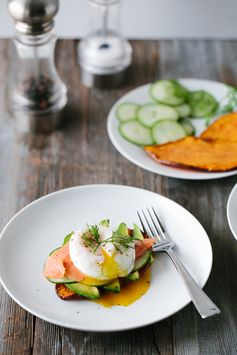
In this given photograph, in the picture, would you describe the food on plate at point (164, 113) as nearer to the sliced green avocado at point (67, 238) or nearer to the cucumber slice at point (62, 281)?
the sliced green avocado at point (67, 238)

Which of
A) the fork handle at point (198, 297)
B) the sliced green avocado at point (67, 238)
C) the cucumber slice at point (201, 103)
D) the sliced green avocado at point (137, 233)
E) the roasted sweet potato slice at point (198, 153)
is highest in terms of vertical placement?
the fork handle at point (198, 297)

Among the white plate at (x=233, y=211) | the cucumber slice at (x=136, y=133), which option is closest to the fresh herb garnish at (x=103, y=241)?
the white plate at (x=233, y=211)

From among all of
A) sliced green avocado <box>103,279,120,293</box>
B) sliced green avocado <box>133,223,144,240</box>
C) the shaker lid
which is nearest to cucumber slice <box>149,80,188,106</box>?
the shaker lid

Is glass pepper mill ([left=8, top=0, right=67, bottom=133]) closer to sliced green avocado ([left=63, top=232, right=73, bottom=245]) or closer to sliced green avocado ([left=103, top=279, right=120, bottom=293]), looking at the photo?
sliced green avocado ([left=63, top=232, right=73, bottom=245])

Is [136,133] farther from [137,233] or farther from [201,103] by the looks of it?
[137,233]

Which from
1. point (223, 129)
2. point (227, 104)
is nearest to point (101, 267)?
point (223, 129)

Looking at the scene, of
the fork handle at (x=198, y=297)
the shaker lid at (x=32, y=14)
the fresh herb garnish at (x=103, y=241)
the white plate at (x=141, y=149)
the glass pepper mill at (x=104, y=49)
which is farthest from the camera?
the glass pepper mill at (x=104, y=49)

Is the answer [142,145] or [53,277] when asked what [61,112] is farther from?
[53,277]
